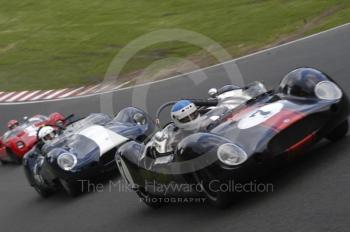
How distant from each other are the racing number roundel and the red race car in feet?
25.0

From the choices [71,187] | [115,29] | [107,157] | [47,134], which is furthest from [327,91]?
[115,29]

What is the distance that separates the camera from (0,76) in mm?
23953

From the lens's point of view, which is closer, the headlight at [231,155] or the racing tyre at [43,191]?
the headlight at [231,155]

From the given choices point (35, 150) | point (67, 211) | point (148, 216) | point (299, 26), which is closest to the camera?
point (148, 216)

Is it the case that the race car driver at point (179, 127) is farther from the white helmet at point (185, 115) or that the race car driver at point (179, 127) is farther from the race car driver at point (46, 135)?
the race car driver at point (46, 135)

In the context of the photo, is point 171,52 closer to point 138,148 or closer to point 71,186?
point 71,186

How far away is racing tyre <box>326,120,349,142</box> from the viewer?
23.9ft

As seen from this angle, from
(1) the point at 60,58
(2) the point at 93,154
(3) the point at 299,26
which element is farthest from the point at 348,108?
(1) the point at 60,58

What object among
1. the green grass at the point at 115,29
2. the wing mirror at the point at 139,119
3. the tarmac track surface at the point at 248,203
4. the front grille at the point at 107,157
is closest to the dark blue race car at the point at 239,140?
the tarmac track surface at the point at 248,203

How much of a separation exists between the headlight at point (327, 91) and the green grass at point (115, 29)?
1107 centimetres

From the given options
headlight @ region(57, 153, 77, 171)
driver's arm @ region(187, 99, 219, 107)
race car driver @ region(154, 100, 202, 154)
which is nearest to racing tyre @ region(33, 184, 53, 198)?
headlight @ region(57, 153, 77, 171)

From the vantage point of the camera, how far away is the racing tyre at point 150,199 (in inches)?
300

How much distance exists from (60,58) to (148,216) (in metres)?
17.2

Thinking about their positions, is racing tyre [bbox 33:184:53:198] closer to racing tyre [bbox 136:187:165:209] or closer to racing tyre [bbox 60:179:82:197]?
racing tyre [bbox 60:179:82:197]
